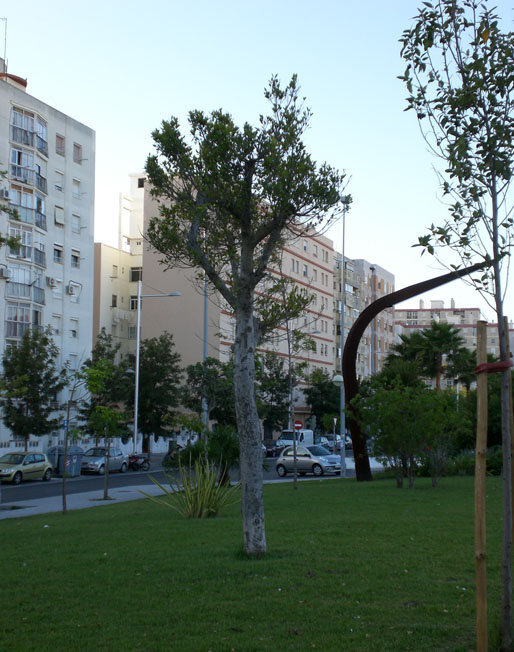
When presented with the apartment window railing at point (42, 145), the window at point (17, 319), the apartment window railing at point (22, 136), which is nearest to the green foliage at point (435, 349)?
the window at point (17, 319)

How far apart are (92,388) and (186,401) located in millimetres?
21931

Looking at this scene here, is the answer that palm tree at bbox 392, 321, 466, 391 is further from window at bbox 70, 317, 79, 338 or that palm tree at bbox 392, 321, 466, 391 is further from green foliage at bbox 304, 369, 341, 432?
window at bbox 70, 317, 79, 338

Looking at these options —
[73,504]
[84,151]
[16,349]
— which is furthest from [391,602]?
[84,151]

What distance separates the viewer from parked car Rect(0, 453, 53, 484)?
1385 inches

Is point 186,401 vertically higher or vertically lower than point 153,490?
higher

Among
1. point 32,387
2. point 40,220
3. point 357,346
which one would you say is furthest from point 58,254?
point 357,346

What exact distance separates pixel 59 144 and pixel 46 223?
6.17 m

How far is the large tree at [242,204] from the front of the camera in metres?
9.55

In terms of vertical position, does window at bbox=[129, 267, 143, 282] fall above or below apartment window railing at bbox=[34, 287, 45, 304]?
above

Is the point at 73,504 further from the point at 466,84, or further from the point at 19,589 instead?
the point at 466,84

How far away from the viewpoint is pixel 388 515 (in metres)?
13.8

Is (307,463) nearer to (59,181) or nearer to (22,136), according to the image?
(59,181)

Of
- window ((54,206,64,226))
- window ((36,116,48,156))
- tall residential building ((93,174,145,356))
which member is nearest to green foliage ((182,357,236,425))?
window ((54,206,64,226))

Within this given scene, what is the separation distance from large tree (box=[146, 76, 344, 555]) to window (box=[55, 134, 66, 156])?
140 feet
